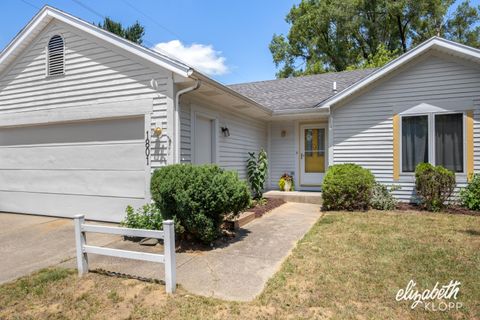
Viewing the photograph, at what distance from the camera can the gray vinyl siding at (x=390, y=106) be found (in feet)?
25.2

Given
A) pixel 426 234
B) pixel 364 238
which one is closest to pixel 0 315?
pixel 364 238

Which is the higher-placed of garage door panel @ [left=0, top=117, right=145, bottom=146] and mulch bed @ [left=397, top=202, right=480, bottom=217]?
→ garage door panel @ [left=0, top=117, right=145, bottom=146]

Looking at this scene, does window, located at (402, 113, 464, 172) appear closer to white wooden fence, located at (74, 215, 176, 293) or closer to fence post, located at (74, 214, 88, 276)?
white wooden fence, located at (74, 215, 176, 293)

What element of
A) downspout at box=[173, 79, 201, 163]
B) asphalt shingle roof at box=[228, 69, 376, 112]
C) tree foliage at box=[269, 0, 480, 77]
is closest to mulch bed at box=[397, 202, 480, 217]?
asphalt shingle roof at box=[228, 69, 376, 112]

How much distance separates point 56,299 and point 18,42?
272 inches

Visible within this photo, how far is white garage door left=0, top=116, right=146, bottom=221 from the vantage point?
6.55m

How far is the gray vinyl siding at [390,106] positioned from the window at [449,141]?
32 cm

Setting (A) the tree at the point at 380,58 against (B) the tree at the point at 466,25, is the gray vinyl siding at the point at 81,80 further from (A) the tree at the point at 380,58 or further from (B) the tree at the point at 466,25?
(B) the tree at the point at 466,25

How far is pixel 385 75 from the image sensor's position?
8320 mm

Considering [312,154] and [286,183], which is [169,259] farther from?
[312,154]

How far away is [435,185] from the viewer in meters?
7.20

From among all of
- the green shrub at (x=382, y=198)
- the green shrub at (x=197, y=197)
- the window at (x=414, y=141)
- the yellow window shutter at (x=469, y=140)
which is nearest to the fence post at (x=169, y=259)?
the green shrub at (x=197, y=197)

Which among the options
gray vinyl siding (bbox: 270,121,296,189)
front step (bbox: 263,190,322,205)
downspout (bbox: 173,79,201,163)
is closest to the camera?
downspout (bbox: 173,79,201,163)

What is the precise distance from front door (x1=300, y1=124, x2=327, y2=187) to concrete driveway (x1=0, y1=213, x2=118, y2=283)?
22.1ft
